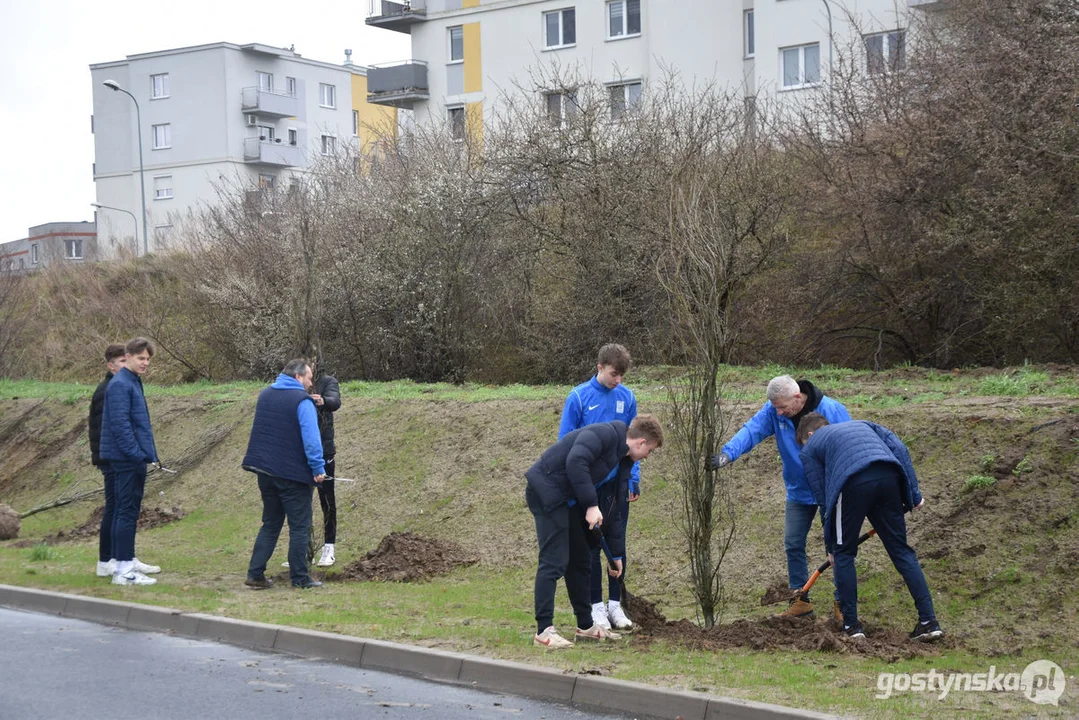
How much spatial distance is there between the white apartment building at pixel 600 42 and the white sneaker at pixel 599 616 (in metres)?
24.8

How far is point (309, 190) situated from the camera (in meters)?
28.2

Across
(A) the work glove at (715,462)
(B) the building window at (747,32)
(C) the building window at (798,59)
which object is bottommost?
(A) the work glove at (715,462)

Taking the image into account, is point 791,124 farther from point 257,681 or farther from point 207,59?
point 207,59

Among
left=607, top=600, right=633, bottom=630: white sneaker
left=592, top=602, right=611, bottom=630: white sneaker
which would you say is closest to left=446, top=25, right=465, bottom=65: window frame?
left=607, top=600, right=633, bottom=630: white sneaker

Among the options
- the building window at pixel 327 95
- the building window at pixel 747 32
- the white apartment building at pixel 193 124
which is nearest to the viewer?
the building window at pixel 747 32

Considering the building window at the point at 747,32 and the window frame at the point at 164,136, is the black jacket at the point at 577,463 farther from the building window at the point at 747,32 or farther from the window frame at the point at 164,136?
the window frame at the point at 164,136

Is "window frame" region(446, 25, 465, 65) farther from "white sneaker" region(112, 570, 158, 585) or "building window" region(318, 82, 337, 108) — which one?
"white sneaker" region(112, 570, 158, 585)

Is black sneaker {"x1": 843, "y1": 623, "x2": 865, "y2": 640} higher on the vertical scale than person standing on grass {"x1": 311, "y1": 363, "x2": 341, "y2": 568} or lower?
lower

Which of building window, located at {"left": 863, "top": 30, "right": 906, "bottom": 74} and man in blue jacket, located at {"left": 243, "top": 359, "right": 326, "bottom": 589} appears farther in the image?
building window, located at {"left": 863, "top": 30, "right": 906, "bottom": 74}

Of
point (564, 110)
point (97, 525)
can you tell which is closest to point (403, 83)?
point (564, 110)

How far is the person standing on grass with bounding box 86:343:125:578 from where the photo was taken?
1148 cm

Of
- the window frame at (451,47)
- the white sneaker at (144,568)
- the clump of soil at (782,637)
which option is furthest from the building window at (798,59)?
the clump of soil at (782,637)

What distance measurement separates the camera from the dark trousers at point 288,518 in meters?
10.8

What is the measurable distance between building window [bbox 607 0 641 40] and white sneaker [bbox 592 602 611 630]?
33.8m
